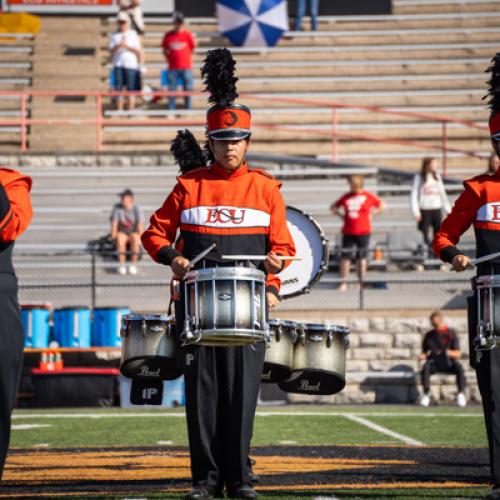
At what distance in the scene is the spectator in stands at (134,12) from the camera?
958 inches

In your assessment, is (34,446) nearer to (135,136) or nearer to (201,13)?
(135,136)

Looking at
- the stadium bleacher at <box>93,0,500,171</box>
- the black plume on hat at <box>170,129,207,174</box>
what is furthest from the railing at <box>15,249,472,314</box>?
the black plume on hat at <box>170,129,207,174</box>

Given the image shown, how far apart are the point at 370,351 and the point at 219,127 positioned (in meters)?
10.4

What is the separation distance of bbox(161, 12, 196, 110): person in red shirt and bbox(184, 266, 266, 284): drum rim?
16.0 m

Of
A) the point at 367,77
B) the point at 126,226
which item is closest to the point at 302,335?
the point at 126,226

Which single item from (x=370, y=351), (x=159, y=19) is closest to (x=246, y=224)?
(x=370, y=351)

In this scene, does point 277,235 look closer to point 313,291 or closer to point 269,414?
point 269,414

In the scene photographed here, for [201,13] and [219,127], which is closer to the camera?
[219,127]

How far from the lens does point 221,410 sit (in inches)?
251

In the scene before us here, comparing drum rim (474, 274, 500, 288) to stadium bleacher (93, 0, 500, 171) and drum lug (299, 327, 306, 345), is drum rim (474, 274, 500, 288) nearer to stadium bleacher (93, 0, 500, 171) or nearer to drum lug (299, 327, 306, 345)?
drum lug (299, 327, 306, 345)

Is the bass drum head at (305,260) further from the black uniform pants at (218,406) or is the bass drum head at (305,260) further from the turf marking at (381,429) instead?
the turf marking at (381,429)

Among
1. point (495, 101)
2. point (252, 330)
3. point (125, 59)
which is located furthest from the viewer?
point (125, 59)

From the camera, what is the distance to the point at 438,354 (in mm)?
15805

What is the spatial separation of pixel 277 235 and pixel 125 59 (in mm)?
15636
